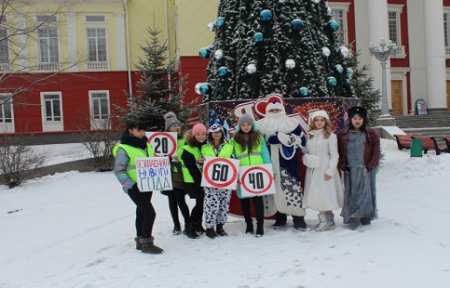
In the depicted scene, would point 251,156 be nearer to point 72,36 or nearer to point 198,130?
point 198,130

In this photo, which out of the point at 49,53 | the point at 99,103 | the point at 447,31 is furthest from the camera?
the point at 447,31

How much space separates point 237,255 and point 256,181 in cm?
117

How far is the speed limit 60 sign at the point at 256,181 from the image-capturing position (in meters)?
6.43

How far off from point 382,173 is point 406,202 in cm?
438

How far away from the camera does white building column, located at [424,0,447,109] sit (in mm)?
32125

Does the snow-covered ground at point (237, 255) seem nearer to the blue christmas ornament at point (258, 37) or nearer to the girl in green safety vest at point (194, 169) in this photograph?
the girl in green safety vest at point (194, 169)

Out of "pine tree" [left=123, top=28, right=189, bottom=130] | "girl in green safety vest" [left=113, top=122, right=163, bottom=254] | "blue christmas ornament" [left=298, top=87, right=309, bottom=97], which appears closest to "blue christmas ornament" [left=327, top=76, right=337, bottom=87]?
"blue christmas ornament" [left=298, top=87, right=309, bottom=97]

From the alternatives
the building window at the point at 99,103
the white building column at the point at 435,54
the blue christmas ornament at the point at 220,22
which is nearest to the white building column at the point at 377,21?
the white building column at the point at 435,54

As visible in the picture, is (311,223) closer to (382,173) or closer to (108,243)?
(108,243)

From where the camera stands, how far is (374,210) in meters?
6.57

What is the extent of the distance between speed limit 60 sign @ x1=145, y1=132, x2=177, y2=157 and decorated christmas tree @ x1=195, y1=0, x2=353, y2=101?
5.36 ft

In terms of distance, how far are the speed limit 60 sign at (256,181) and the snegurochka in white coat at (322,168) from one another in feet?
1.82

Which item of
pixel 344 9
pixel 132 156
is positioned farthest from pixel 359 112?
pixel 344 9

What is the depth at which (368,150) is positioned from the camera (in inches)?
253
